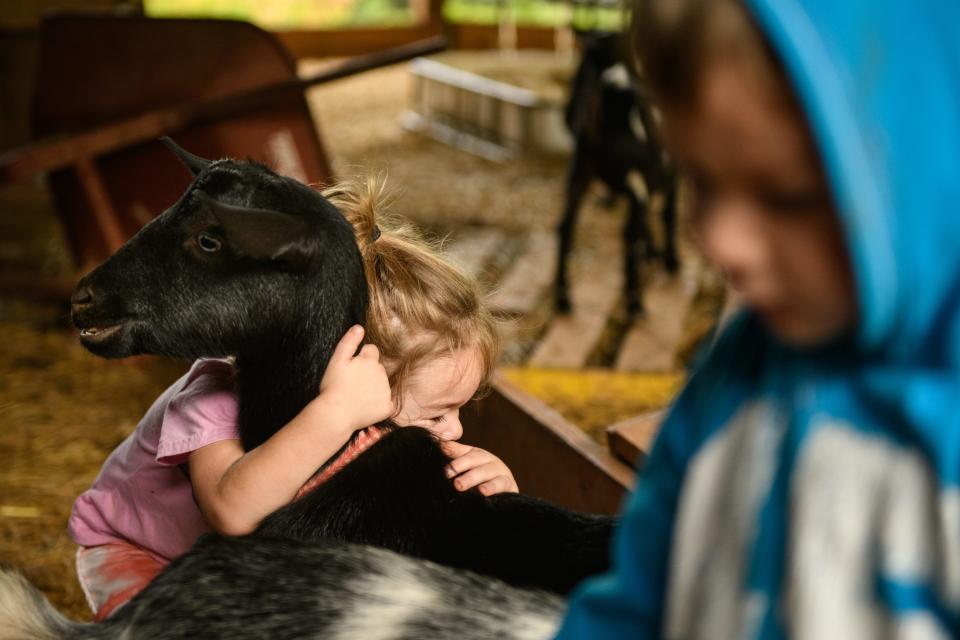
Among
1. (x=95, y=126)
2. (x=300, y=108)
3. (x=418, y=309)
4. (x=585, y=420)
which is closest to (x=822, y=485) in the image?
(x=418, y=309)

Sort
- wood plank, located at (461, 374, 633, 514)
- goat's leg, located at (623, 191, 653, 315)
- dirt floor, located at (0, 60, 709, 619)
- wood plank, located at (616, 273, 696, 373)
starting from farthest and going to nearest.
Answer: goat's leg, located at (623, 191, 653, 315) < wood plank, located at (616, 273, 696, 373) < dirt floor, located at (0, 60, 709, 619) < wood plank, located at (461, 374, 633, 514)

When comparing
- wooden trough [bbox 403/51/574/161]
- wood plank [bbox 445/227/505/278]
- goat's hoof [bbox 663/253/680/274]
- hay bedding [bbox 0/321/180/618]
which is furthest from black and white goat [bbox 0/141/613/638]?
wooden trough [bbox 403/51/574/161]

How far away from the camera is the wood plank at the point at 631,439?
66.6 inches

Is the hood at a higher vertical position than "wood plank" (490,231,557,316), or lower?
higher

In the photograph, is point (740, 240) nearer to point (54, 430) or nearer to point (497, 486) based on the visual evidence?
point (497, 486)

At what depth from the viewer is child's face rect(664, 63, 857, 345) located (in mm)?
494

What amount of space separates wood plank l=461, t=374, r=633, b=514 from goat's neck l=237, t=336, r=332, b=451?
1.97ft

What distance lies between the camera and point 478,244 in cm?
443

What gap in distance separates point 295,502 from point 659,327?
2.62 metres

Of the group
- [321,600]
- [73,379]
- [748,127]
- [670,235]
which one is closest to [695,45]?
[748,127]

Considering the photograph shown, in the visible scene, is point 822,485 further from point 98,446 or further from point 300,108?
point 300,108

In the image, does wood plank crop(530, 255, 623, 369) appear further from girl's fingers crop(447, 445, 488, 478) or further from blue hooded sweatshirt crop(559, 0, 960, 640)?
blue hooded sweatshirt crop(559, 0, 960, 640)

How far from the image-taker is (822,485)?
54cm

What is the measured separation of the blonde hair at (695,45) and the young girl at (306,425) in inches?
27.2
